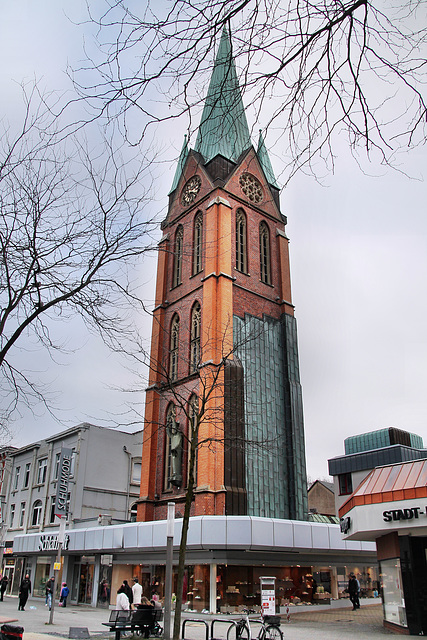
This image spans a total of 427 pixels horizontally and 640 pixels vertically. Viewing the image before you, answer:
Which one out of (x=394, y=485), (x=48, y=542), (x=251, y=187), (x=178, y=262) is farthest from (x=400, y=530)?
(x=251, y=187)

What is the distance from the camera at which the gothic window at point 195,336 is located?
100 feet

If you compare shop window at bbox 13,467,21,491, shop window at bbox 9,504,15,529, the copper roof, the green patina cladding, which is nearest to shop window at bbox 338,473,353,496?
the green patina cladding

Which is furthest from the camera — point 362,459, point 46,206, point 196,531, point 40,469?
point 362,459

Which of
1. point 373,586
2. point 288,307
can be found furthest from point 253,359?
point 373,586

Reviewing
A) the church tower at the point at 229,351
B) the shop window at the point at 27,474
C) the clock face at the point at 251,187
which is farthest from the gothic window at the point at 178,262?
the shop window at the point at 27,474

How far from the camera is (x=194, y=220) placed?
35.6 meters

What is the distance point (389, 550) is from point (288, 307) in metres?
20.1

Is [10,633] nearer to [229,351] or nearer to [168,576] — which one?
[168,576]

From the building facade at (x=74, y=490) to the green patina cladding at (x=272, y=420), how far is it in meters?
10.8

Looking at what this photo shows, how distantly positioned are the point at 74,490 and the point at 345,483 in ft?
80.5

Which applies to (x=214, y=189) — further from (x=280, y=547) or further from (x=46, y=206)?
(x=46, y=206)

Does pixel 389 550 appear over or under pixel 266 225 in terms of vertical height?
under

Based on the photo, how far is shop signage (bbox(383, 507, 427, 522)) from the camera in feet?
47.2

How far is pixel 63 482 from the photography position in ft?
115
